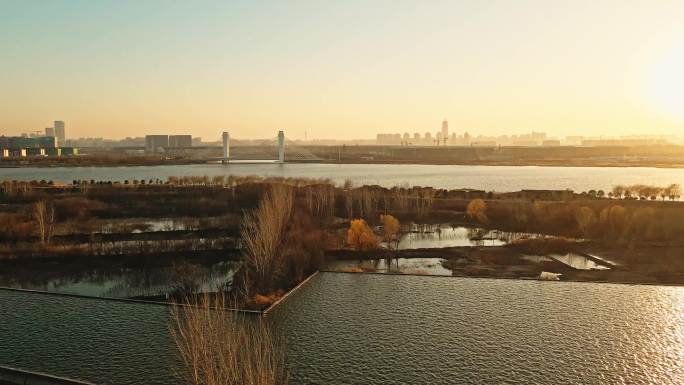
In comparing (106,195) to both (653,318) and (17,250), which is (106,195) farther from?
(653,318)

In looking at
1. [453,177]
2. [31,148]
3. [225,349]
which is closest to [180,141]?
[31,148]

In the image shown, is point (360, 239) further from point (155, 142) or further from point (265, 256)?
point (155, 142)

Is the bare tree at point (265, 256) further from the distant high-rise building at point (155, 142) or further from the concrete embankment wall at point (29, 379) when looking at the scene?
the distant high-rise building at point (155, 142)

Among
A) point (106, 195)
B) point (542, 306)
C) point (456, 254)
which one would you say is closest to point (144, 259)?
point (456, 254)

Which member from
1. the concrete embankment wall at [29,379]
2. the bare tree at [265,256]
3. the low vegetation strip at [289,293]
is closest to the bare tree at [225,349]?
the low vegetation strip at [289,293]

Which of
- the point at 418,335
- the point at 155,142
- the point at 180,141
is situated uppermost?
the point at 180,141

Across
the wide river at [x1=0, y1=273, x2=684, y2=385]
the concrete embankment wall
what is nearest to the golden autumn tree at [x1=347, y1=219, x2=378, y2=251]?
the wide river at [x1=0, y1=273, x2=684, y2=385]

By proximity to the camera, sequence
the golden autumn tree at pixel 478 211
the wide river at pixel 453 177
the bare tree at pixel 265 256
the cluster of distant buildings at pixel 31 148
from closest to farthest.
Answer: the bare tree at pixel 265 256
the golden autumn tree at pixel 478 211
the wide river at pixel 453 177
the cluster of distant buildings at pixel 31 148
